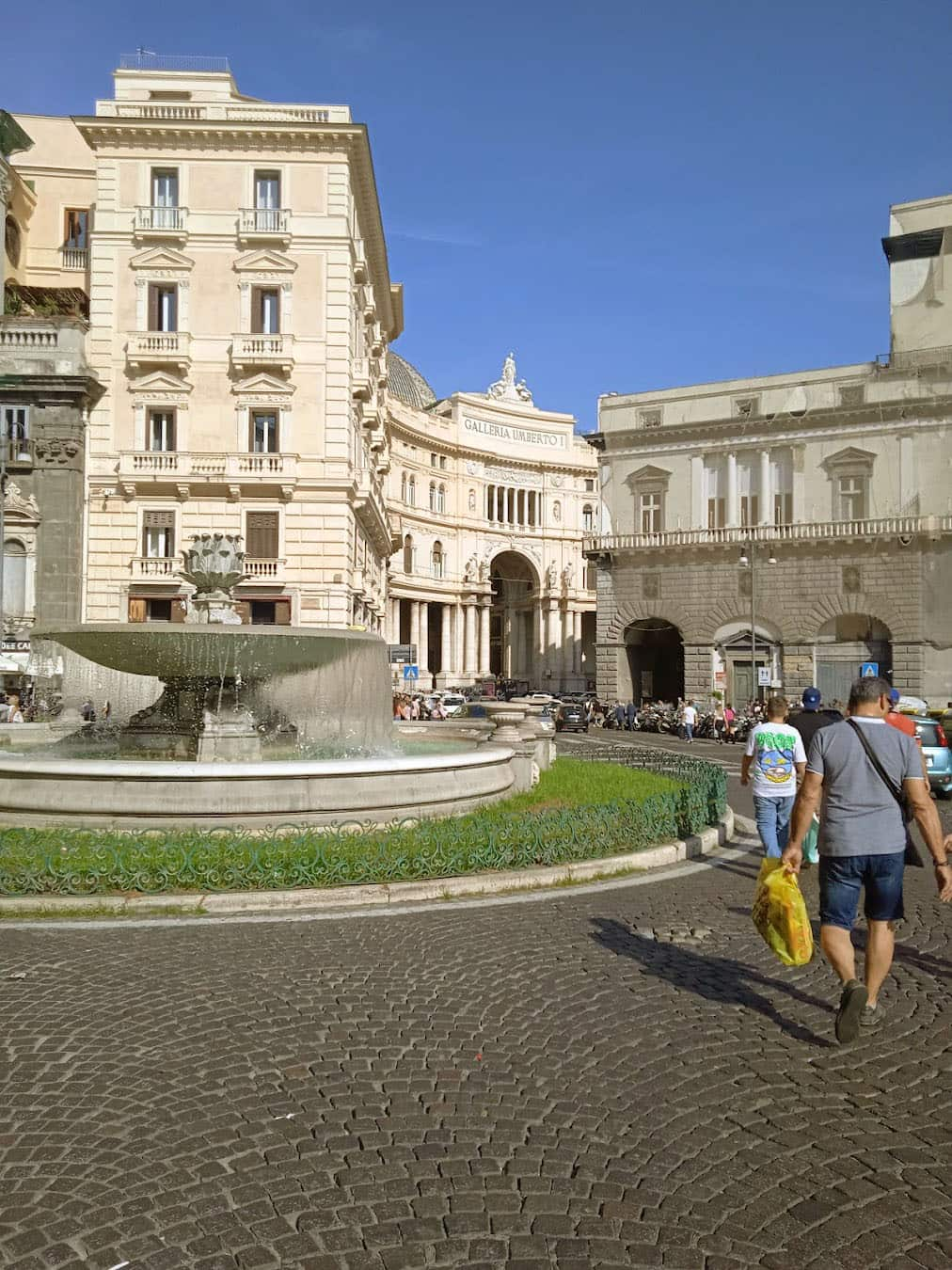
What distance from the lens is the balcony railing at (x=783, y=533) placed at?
117ft

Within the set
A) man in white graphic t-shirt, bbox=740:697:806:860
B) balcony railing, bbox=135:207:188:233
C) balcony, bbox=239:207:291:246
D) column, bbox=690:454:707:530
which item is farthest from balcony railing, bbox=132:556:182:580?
man in white graphic t-shirt, bbox=740:697:806:860

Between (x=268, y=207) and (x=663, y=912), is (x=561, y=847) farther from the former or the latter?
(x=268, y=207)

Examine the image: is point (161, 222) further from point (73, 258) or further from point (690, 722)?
point (690, 722)

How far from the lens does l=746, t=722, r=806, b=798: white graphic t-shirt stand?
8.39 m

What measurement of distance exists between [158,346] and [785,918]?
2915cm

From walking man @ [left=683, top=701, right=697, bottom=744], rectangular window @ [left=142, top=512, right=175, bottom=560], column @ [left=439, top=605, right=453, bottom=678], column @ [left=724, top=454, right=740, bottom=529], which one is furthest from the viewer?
column @ [left=439, top=605, right=453, bottom=678]

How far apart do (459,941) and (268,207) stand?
28.9 meters

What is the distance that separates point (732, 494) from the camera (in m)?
39.2

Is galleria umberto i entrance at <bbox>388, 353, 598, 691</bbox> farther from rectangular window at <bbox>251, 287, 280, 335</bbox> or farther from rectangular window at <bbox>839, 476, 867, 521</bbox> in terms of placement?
rectangular window at <bbox>251, 287, 280, 335</bbox>

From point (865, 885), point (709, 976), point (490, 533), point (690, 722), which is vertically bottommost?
point (690, 722)

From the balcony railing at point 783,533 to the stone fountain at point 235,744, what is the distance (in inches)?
1077

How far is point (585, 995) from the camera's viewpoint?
5.28 meters

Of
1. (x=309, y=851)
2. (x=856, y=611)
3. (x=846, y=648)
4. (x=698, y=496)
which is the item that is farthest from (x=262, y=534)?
(x=309, y=851)

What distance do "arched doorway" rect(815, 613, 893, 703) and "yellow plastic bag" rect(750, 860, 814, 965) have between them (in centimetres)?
3369
